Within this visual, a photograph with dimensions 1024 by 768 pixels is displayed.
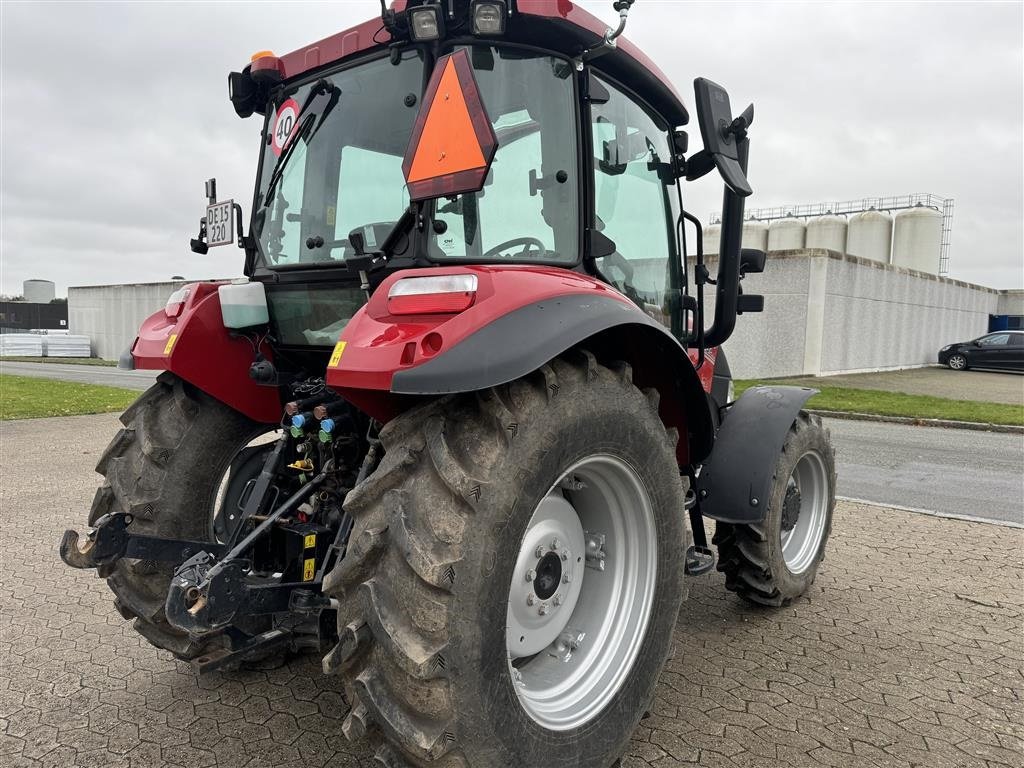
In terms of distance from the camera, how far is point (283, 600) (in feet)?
7.84

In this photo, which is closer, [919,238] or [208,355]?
[208,355]

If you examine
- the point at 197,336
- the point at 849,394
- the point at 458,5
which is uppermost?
the point at 458,5

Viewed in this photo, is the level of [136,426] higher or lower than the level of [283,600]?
higher

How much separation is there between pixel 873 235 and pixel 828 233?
2.00 m

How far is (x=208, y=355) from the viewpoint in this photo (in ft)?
9.97

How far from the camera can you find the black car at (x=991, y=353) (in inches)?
968

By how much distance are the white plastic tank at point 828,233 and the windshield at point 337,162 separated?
35.5m

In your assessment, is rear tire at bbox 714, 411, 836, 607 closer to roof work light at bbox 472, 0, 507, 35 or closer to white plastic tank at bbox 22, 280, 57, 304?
roof work light at bbox 472, 0, 507, 35

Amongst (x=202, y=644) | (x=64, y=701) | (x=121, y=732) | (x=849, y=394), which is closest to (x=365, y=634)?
(x=202, y=644)

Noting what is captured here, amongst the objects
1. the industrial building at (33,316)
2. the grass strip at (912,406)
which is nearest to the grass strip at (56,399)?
the grass strip at (912,406)

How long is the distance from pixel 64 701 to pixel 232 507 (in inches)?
38.6

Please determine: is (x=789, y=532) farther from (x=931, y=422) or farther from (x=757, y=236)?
(x=757, y=236)

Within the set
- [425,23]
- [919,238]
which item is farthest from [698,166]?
[919,238]

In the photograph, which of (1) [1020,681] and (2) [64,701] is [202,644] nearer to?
(2) [64,701]
